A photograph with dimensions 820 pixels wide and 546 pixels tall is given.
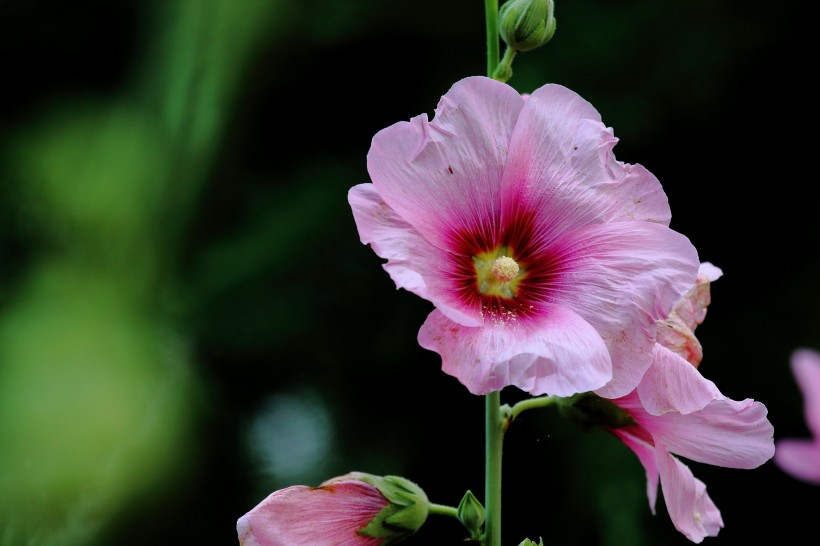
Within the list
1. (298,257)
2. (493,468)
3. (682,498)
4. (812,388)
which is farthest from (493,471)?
(298,257)

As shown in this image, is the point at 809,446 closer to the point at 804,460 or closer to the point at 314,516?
the point at 804,460

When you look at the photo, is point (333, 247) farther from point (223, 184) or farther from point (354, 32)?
point (354, 32)

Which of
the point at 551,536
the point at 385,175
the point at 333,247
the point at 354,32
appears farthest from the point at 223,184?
the point at 385,175

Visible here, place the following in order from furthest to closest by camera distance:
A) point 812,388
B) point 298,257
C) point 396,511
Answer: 1. point 298,257
2. point 812,388
3. point 396,511

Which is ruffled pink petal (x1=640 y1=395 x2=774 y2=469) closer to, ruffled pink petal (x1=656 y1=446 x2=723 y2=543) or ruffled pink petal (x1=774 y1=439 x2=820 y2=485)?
ruffled pink petal (x1=656 y1=446 x2=723 y2=543)

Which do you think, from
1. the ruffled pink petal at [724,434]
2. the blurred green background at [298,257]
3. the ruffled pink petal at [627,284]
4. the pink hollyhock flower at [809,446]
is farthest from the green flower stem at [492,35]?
the blurred green background at [298,257]

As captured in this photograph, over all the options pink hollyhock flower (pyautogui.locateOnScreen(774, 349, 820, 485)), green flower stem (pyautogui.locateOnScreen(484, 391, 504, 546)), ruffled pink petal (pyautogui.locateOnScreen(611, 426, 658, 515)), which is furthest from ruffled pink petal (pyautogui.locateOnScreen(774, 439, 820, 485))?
green flower stem (pyautogui.locateOnScreen(484, 391, 504, 546))
